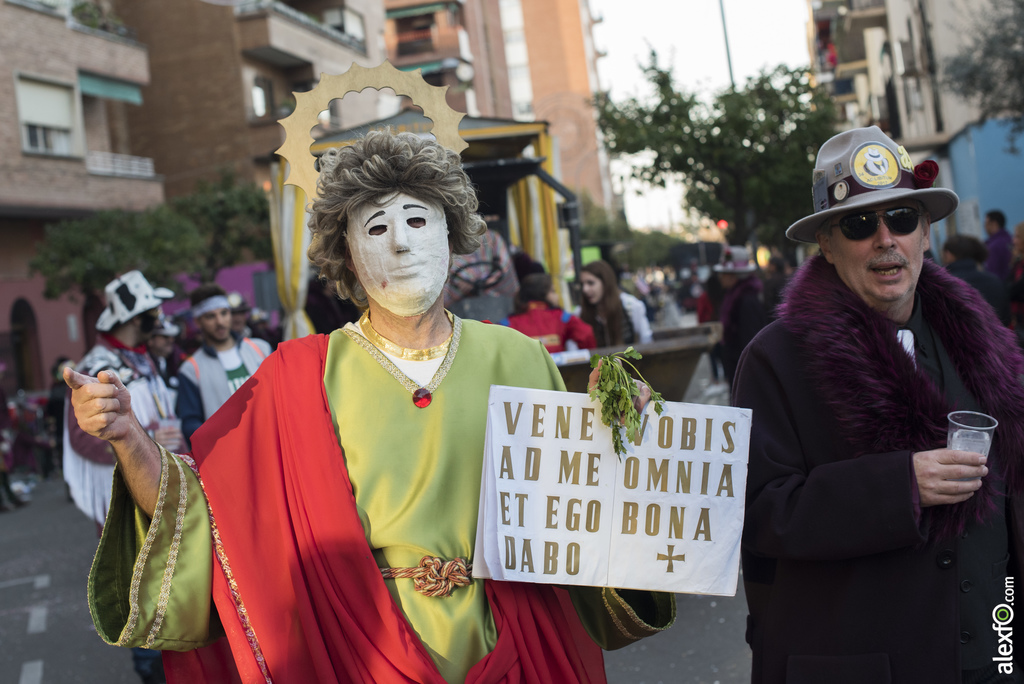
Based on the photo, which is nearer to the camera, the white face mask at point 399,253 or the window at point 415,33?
the white face mask at point 399,253

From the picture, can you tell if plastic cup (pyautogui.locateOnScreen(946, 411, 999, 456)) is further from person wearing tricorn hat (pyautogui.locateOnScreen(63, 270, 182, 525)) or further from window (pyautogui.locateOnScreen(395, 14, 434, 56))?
window (pyautogui.locateOnScreen(395, 14, 434, 56))

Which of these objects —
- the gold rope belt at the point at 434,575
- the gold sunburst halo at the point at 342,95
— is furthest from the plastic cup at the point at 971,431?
the gold sunburst halo at the point at 342,95

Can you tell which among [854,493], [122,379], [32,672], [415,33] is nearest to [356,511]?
[854,493]

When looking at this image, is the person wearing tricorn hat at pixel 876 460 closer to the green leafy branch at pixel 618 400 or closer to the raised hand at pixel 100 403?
the green leafy branch at pixel 618 400

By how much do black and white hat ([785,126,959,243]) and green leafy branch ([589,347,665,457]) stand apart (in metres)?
0.67

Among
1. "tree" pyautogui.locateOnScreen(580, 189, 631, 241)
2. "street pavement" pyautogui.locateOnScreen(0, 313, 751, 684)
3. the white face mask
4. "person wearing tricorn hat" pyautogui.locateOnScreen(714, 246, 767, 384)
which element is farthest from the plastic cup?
"tree" pyautogui.locateOnScreen(580, 189, 631, 241)

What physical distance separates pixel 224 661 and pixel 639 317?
22.0 feet

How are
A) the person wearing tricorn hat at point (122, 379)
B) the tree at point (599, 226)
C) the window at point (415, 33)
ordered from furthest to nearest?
the tree at point (599, 226) < the window at point (415, 33) < the person wearing tricorn hat at point (122, 379)

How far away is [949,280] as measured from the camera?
8.60 feet

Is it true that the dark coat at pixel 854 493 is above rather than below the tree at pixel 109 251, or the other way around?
below

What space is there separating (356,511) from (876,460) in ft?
3.99

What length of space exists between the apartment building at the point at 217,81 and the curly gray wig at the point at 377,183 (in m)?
28.4

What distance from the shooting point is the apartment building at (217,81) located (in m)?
30.5

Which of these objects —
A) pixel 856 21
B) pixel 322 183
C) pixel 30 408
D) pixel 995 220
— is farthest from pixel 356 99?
pixel 322 183
